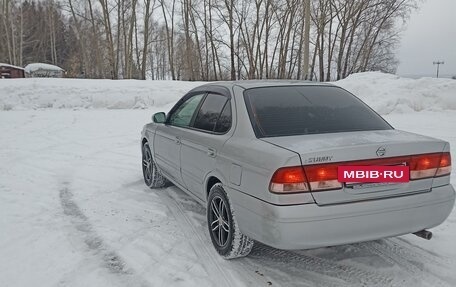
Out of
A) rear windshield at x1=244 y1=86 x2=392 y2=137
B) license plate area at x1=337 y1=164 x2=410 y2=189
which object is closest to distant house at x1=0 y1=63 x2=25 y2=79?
rear windshield at x1=244 y1=86 x2=392 y2=137

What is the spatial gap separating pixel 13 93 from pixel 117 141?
9012mm

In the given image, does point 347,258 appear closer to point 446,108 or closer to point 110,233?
point 110,233

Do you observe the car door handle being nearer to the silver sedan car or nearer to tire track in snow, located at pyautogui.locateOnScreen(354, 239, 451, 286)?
the silver sedan car

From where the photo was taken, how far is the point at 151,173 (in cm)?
559

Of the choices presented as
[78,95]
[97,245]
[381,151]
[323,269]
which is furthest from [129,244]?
[78,95]

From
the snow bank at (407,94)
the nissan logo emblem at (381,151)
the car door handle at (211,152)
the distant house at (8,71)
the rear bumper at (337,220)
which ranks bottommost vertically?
the rear bumper at (337,220)

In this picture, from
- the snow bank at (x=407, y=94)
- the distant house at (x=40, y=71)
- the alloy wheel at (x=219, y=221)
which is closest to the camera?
the alloy wheel at (x=219, y=221)

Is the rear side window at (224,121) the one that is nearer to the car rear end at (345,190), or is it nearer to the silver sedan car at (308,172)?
the silver sedan car at (308,172)

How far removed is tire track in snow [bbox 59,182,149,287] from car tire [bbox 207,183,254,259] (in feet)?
2.46

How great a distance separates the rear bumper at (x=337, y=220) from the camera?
2609 millimetres

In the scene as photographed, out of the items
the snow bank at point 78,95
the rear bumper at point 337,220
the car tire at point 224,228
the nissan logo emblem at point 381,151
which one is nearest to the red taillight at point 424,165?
the rear bumper at point 337,220

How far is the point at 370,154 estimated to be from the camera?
2691 millimetres

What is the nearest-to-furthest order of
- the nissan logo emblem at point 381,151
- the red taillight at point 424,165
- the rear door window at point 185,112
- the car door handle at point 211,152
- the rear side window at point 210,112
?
the nissan logo emblem at point 381,151 → the red taillight at point 424,165 → the car door handle at point 211,152 → the rear side window at point 210,112 → the rear door window at point 185,112

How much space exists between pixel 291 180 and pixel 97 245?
214cm
